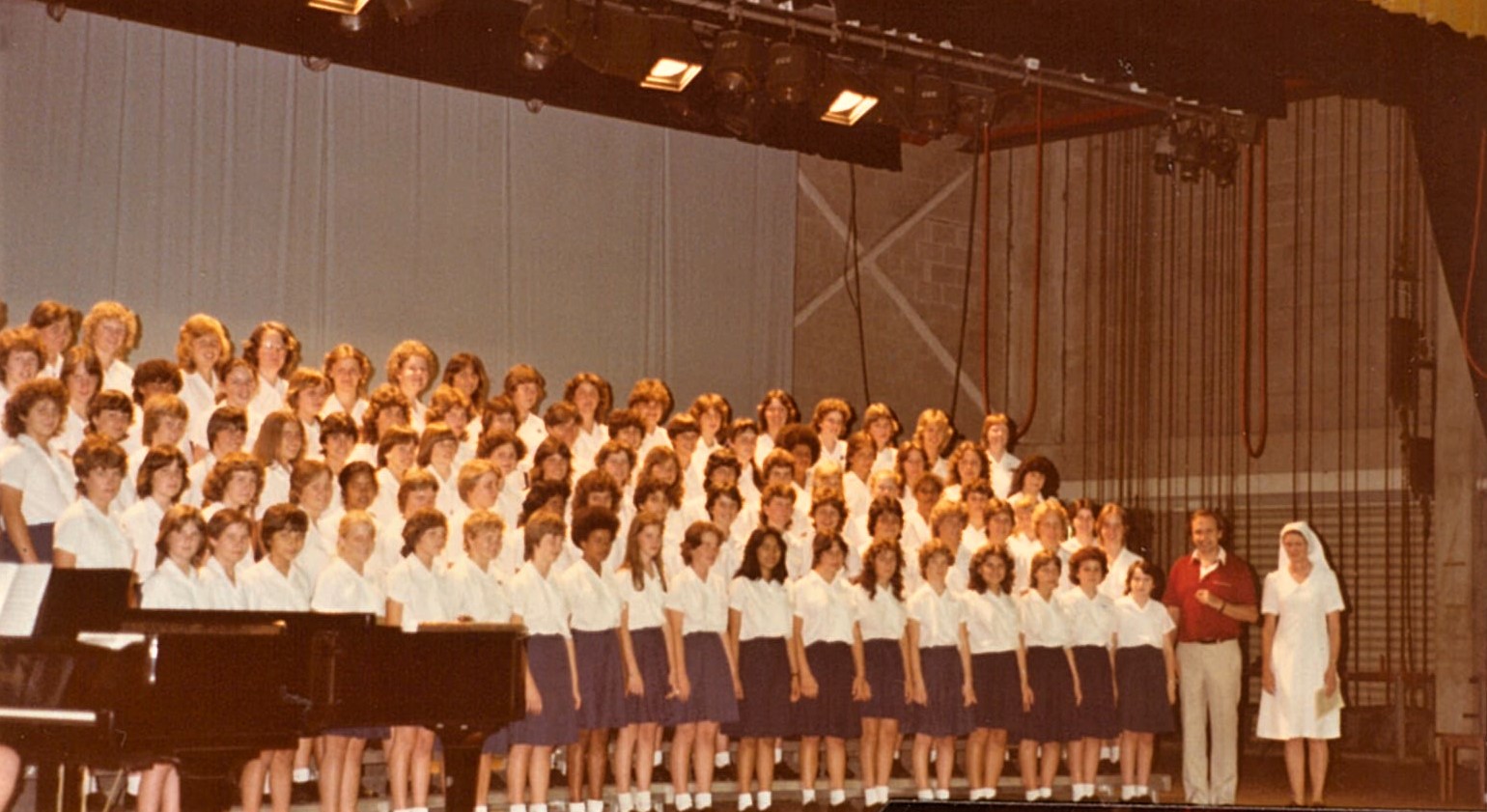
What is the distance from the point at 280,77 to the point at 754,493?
3.83m

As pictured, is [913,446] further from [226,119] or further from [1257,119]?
[226,119]

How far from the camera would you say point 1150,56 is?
8.55 metres

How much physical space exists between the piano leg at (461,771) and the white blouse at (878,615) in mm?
3193

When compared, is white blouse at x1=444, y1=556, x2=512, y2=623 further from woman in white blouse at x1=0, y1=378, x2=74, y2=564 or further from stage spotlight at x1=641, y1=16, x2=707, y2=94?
stage spotlight at x1=641, y1=16, x2=707, y2=94

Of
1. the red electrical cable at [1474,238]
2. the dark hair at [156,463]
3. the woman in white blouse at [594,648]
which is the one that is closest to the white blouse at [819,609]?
the woman in white blouse at [594,648]

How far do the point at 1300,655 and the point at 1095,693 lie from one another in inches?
42.3

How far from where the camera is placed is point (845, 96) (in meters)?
9.88

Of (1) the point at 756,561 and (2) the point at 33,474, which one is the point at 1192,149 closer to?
(1) the point at 756,561

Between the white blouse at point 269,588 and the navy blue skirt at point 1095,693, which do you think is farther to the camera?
the navy blue skirt at point 1095,693

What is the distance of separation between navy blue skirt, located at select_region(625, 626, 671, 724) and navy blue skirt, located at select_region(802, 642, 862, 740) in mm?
774

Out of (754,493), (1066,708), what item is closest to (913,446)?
(754,493)

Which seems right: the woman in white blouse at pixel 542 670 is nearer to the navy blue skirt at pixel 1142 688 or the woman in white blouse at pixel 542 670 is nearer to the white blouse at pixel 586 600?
the white blouse at pixel 586 600

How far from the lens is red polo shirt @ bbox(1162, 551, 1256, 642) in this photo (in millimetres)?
9000

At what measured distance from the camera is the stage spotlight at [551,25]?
8484 mm
